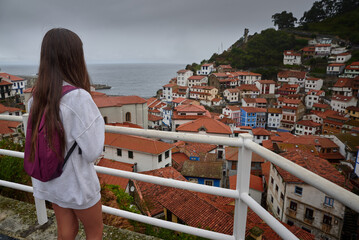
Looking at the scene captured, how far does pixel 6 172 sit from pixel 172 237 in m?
2.38

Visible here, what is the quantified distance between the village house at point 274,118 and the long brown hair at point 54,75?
2072 inches

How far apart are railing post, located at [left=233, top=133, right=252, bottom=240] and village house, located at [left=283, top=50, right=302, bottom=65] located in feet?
273

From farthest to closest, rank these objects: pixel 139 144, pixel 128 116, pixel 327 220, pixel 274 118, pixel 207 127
Answer: 1. pixel 274 118
2. pixel 207 127
3. pixel 128 116
4. pixel 139 144
5. pixel 327 220

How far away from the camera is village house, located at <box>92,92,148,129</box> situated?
26403 mm

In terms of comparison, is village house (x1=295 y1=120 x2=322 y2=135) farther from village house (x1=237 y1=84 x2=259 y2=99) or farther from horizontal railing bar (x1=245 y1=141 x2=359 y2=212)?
horizontal railing bar (x1=245 y1=141 x2=359 y2=212)

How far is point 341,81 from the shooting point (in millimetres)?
56031

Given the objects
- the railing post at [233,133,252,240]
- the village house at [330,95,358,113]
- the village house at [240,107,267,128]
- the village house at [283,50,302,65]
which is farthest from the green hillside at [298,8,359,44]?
the railing post at [233,133,252,240]

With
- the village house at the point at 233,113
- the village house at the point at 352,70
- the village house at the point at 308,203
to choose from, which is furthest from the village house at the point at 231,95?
the village house at the point at 308,203

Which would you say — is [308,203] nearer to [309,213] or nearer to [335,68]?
[309,213]

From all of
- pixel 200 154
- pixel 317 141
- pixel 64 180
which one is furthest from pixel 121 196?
pixel 317 141

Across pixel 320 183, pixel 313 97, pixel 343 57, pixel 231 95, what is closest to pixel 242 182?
pixel 320 183

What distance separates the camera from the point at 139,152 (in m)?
18.6

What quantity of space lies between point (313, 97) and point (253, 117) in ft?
59.7

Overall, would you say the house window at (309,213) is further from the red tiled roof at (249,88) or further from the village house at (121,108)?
the red tiled roof at (249,88)
